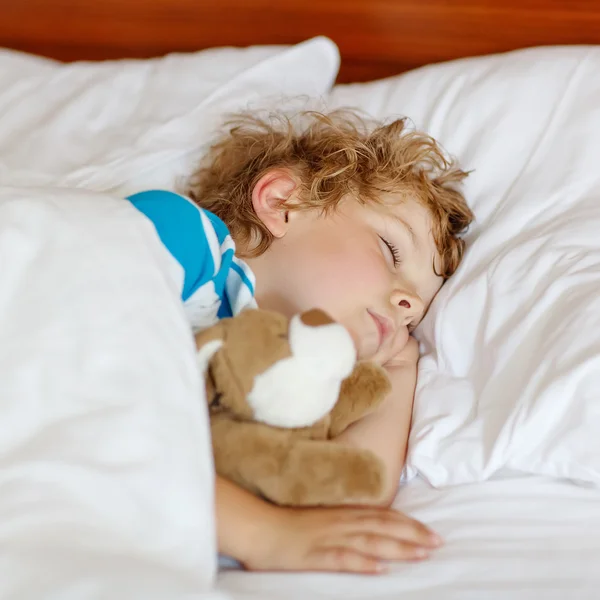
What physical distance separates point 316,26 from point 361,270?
0.62 metres

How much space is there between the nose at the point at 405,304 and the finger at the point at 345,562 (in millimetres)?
354

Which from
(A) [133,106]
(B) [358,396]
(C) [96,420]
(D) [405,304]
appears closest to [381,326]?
(D) [405,304]

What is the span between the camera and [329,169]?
1.07 meters

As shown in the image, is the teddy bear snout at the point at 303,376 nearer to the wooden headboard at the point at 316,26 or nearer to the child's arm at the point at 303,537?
the child's arm at the point at 303,537

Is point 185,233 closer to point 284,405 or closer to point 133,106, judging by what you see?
point 284,405

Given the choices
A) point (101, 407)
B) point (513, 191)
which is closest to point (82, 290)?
point (101, 407)

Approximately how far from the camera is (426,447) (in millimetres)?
860

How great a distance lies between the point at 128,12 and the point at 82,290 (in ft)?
2.80

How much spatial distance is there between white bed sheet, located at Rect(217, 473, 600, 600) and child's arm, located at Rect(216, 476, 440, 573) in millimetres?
15

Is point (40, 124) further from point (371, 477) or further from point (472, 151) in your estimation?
point (371, 477)

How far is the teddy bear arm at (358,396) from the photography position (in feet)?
2.64

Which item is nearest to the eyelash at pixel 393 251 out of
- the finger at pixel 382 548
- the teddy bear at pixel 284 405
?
the teddy bear at pixel 284 405

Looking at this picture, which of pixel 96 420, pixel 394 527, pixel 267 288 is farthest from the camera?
pixel 267 288

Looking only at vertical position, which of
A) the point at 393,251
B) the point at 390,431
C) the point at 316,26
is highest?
the point at 316,26
